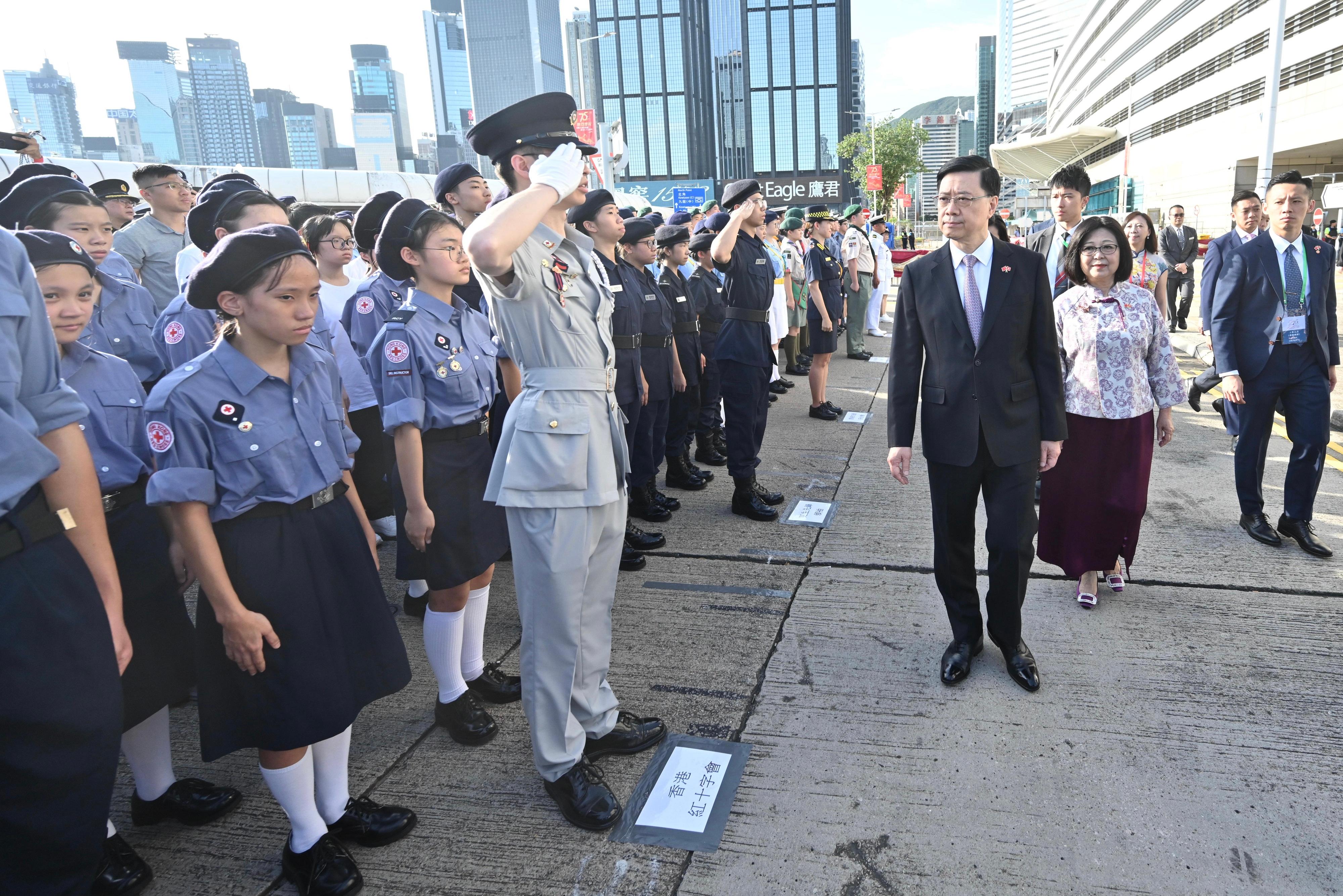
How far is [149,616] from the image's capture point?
2.42 metres

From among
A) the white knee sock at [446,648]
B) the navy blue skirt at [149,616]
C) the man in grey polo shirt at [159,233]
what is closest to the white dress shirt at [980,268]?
the white knee sock at [446,648]

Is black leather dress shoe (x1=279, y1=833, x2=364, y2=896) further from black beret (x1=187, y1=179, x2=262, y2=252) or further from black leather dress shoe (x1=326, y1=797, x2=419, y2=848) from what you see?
black beret (x1=187, y1=179, x2=262, y2=252)

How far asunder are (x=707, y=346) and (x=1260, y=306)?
4236 millimetres

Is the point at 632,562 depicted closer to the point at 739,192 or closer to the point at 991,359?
the point at 991,359

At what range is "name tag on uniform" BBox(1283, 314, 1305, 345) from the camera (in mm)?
4359

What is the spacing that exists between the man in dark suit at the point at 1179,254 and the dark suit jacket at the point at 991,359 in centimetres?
1012

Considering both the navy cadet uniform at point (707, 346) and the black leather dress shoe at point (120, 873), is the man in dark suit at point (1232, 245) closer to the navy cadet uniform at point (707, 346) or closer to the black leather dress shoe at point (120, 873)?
the navy cadet uniform at point (707, 346)

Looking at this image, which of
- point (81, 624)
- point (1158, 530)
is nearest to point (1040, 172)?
point (1158, 530)

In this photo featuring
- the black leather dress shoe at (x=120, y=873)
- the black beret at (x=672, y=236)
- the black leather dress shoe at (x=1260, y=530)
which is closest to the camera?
the black leather dress shoe at (x=120, y=873)

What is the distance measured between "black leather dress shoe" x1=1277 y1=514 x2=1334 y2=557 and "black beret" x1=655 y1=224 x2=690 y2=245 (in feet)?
15.3

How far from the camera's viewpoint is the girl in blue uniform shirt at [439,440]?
2.83 metres

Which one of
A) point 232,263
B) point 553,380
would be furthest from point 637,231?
point 232,263

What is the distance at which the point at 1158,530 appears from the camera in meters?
4.80

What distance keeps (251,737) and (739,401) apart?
3769mm
